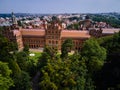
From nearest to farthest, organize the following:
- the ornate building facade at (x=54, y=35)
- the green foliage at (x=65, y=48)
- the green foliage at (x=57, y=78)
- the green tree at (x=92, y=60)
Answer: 1. the green foliage at (x=57, y=78)
2. the green tree at (x=92, y=60)
3. the green foliage at (x=65, y=48)
4. the ornate building facade at (x=54, y=35)

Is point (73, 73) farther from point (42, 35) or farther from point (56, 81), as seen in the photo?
point (42, 35)

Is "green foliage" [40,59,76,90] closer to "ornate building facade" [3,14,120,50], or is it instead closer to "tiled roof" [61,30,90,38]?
"ornate building facade" [3,14,120,50]

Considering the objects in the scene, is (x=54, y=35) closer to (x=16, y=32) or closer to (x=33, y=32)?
(x=33, y=32)

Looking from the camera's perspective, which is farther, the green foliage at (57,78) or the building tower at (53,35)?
the building tower at (53,35)

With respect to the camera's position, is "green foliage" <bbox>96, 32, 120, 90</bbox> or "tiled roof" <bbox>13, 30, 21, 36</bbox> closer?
"green foliage" <bbox>96, 32, 120, 90</bbox>

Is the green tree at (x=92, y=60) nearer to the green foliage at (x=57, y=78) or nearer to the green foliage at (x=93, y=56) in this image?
the green foliage at (x=93, y=56)

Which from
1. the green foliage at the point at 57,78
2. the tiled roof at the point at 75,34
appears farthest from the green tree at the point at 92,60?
the tiled roof at the point at 75,34

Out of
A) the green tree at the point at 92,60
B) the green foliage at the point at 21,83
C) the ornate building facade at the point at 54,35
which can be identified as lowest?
the ornate building facade at the point at 54,35

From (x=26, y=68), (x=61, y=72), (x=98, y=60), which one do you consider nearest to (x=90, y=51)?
(x=98, y=60)

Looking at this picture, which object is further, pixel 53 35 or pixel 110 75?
pixel 53 35

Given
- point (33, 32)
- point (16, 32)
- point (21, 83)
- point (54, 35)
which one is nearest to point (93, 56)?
point (21, 83)

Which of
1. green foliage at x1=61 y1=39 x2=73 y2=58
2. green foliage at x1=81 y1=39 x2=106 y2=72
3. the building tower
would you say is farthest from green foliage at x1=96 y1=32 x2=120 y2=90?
the building tower
